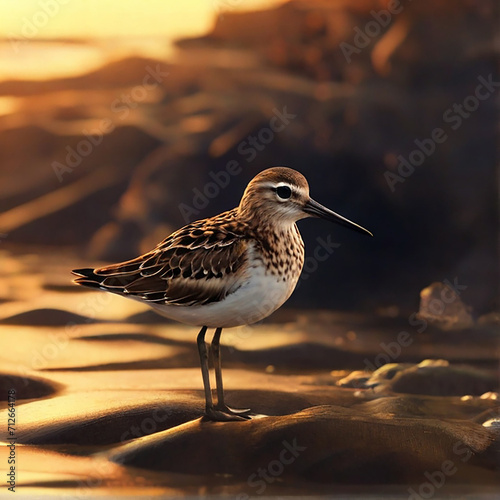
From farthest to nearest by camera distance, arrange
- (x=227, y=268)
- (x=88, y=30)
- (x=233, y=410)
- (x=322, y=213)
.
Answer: (x=88, y=30) → (x=233, y=410) → (x=322, y=213) → (x=227, y=268)

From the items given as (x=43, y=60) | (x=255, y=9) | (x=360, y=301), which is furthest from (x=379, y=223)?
(x=43, y=60)

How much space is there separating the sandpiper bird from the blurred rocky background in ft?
1.06

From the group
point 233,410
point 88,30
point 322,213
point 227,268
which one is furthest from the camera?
point 88,30

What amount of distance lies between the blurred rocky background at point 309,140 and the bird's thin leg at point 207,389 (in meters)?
0.50

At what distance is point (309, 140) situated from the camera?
3.63 metres

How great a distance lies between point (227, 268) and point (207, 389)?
51 cm

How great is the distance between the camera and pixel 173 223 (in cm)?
356

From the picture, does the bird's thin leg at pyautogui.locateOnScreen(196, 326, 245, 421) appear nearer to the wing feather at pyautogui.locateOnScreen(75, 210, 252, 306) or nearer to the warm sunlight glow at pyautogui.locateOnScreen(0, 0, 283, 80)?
the wing feather at pyautogui.locateOnScreen(75, 210, 252, 306)

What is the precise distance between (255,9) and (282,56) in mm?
226

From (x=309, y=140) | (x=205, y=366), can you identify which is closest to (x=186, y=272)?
(x=205, y=366)

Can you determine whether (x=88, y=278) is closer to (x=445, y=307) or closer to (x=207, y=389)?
(x=207, y=389)

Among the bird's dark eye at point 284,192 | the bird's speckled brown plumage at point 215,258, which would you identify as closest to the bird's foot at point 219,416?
the bird's speckled brown plumage at point 215,258

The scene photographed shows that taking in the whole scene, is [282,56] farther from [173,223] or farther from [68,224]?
[68,224]

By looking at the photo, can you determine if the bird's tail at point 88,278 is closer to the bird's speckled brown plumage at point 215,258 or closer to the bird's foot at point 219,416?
the bird's speckled brown plumage at point 215,258
